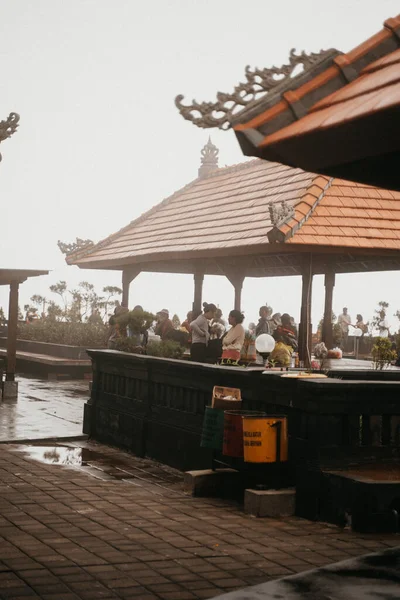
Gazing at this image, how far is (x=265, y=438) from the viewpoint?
8000 mm

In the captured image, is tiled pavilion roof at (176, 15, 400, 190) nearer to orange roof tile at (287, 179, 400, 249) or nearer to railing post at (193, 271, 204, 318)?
orange roof tile at (287, 179, 400, 249)

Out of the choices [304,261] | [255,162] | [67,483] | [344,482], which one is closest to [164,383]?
[67,483]

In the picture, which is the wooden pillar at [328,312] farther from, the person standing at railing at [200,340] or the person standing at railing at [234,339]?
the person standing at railing at [234,339]

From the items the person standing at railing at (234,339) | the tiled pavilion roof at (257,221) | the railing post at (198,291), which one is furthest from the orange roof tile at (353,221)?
the railing post at (198,291)

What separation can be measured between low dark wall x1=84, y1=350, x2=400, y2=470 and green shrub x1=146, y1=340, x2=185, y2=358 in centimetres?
52

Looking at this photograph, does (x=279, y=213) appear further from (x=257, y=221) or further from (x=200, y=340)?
(x=257, y=221)

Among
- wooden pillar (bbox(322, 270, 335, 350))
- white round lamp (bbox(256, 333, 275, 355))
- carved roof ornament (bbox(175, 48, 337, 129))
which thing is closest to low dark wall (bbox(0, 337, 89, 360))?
wooden pillar (bbox(322, 270, 335, 350))

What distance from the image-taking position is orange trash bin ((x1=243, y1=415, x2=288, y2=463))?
799cm

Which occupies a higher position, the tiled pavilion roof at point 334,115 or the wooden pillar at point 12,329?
the tiled pavilion roof at point 334,115

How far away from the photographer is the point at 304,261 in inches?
652

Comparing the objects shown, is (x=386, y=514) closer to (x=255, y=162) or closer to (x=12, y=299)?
(x=12, y=299)

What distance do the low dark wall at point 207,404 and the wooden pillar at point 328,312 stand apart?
7861mm

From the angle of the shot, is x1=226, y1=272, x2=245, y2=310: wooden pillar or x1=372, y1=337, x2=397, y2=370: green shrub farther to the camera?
x1=226, y1=272, x2=245, y2=310: wooden pillar

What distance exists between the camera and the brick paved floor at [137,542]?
5.45 m
